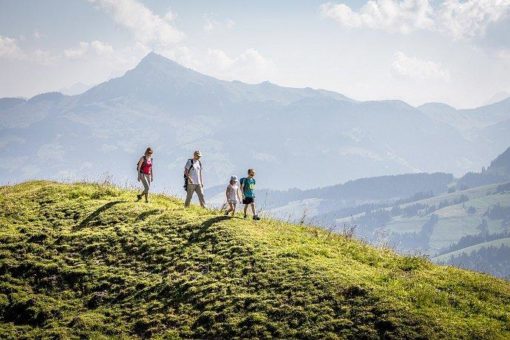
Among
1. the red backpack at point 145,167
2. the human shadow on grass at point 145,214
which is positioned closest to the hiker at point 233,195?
the human shadow on grass at point 145,214

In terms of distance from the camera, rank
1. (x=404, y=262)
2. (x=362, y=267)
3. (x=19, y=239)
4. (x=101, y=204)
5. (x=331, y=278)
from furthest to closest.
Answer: (x=101, y=204) < (x=19, y=239) < (x=404, y=262) < (x=362, y=267) < (x=331, y=278)

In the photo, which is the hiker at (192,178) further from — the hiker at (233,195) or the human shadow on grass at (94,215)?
the human shadow on grass at (94,215)

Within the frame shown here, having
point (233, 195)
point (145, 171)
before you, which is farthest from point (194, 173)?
point (233, 195)

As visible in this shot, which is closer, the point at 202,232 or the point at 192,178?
the point at 202,232

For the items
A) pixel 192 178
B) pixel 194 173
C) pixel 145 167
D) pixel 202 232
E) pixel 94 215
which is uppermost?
pixel 145 167

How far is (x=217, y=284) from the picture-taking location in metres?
17.0

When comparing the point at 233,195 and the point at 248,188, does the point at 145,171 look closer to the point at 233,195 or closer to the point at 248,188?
the point at 233,195

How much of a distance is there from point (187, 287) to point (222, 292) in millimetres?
1470

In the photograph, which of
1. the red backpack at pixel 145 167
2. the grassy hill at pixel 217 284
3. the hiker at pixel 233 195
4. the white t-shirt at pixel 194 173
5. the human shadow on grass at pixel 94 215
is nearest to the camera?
the grassy hill at pixel 217 284

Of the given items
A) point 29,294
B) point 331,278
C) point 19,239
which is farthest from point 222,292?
point 19,239

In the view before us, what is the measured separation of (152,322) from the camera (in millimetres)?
15594

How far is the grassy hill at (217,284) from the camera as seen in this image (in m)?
14.8

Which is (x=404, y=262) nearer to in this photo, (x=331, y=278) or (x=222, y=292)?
(x=331, y=278)

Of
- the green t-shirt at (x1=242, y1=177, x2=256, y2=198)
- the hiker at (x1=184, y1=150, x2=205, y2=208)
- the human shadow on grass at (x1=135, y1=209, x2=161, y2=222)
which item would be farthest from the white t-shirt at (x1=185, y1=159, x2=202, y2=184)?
the green t-shirt at (x1=242, y1=177, x2=256, y2=198)
